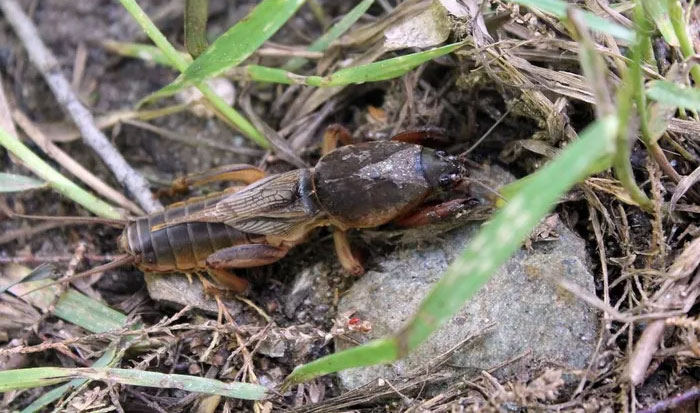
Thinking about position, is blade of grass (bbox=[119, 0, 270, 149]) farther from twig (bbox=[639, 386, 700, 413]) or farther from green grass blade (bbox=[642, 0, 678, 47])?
twig (bbox=[639, 386, 700, 413])

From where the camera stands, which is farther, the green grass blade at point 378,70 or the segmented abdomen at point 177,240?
the segmented abdomen at point 177,240

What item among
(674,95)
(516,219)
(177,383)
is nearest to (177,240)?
(177,383)

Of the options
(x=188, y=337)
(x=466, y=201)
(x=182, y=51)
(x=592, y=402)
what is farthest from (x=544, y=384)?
(x=182, y=51)

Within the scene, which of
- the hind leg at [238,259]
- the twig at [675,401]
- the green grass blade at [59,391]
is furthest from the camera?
the hind leg at [238,259]

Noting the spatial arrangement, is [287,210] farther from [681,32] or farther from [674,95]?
[681,32]

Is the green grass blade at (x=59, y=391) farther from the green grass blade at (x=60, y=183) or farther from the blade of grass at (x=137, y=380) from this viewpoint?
the green grass blade at (x=60, y=183)

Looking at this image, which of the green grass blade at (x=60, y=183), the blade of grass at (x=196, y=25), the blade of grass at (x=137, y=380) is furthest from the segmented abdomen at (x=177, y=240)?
the blade of grass at (x=196, y=25)


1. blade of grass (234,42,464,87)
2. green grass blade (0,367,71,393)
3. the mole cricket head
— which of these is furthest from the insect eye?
green grass blade (0,367,71,393)

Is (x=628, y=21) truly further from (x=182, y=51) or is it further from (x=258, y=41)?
(x=182, y=51)

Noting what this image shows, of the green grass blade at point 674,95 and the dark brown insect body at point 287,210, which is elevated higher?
the dark brown insect body at point 287,210
